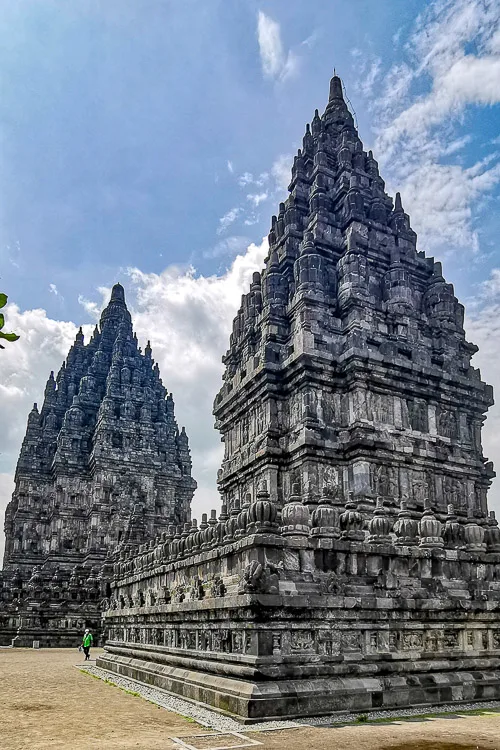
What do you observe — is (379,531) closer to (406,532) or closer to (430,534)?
(406,532)

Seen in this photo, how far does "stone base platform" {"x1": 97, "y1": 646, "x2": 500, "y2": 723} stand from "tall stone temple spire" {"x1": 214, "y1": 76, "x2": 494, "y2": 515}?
6853 mm

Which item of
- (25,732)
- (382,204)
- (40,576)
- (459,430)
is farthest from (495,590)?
(40,576)

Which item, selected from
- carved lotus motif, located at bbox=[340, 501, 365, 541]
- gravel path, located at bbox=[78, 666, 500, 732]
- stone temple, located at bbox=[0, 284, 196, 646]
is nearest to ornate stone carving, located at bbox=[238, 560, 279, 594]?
gravel path, located at bbox=[78, 666, 500, 732]

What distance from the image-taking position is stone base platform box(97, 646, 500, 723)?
1246cm

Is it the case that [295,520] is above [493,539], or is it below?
above

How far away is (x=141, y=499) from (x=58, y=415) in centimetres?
1644

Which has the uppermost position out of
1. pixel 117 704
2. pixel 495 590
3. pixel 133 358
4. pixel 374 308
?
pixel 133 358

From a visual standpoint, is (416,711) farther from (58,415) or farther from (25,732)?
(58,415)

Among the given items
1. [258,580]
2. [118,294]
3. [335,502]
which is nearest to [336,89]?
[335,502]

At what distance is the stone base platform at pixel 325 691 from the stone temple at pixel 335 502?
0.04m

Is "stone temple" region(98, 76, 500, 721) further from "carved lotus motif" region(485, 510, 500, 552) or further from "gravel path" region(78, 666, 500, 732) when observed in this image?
"gravel path" region(78, 666, 500, 732)

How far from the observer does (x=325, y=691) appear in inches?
516

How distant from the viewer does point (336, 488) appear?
21906 millimetres

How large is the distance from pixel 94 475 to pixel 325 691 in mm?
48011
